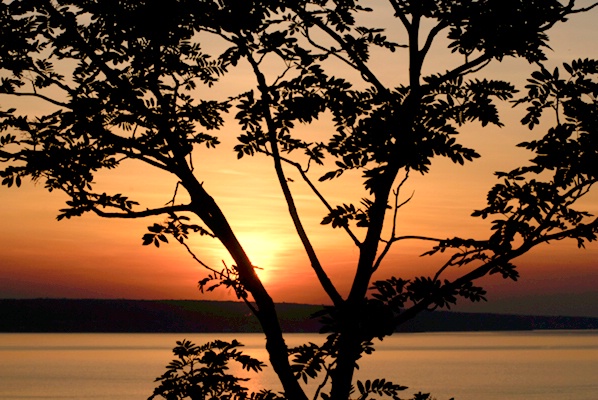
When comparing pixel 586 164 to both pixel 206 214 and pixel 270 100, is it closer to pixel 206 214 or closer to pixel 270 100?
pixel 270 100

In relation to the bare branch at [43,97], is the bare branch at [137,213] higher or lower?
lower

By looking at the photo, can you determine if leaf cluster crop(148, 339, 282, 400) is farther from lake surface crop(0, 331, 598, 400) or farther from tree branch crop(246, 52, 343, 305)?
lake surface crop(0, 331, 598, 400)

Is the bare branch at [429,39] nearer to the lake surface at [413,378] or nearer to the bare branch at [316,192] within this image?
the bare branch at [316,192]

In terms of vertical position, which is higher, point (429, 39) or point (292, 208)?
point (429, 39)

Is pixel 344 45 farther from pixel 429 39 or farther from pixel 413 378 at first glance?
pixel 413 378

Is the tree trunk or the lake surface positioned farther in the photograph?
the lake surface

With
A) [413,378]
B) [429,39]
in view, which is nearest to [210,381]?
[429,39]

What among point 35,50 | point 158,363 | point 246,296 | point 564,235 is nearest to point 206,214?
point 246,296

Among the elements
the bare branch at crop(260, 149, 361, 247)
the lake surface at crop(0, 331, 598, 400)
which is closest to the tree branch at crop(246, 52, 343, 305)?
the bare branch at crop(260, 149, 361, 247)

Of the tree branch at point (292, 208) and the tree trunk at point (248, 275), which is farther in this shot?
the tree trunk at point (248, 275)

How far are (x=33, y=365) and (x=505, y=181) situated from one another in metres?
183

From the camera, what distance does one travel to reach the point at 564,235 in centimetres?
1009

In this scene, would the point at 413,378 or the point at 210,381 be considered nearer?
the point at 210,381

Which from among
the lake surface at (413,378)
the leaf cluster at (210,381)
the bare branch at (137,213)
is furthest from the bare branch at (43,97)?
the lake surface at (413,378)
